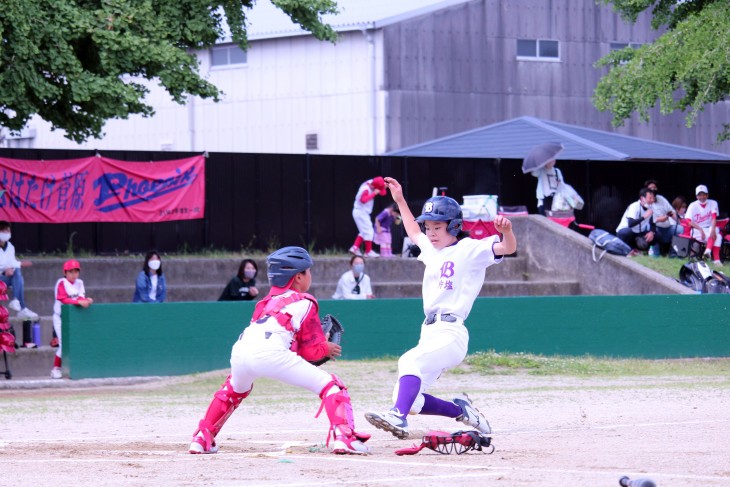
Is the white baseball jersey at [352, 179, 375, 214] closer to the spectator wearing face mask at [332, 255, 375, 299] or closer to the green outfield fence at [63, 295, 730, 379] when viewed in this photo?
the spectator wearing face mask at [332, 255, 375, 299]

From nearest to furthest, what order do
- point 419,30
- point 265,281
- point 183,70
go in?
point 183,70 → point 265,281 → point 419,30

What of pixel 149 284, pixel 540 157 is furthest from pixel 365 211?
pixel 149 284

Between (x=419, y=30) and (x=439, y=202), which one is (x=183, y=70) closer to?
(x=439, y=202)

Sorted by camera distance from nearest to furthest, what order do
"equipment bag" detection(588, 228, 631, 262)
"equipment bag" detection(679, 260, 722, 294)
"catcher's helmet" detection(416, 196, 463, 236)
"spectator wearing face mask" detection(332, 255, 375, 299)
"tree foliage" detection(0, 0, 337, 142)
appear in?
1. "catcher's helmet" detection(416, 196, 463, 236)
2. "tree foliage" detection(0, 0, 337, 142)
3. "spectator wearing face mask" detection(332, 255, 375, 299)
4. "equipment bag" detection(679, 260, 722, 294)
5. "equipment bag" detection(588, 228, 631, 262)

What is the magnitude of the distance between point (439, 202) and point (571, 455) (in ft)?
6.96

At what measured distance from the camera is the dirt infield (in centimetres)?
788

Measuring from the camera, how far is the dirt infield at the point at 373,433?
25.9ft

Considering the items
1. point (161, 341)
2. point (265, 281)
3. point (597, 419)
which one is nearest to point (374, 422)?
point (597, 419)

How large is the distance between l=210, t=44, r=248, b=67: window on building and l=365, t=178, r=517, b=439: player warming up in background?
3127 centimetres

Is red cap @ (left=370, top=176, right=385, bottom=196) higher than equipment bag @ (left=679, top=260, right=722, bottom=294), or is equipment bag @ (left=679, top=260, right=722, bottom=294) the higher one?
red cap @ (left=370, top=176, right=385, bottom=196)

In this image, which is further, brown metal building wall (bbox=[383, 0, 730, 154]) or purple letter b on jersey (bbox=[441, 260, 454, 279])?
brown metal building wall (bbox=[383, 0, 730, 154])

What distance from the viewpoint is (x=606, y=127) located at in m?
41.8

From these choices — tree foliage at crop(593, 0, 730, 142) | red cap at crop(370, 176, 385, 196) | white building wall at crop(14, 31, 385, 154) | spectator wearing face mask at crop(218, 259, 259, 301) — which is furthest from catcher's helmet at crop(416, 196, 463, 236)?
white building wall at crop(14, 31, 385, 154)

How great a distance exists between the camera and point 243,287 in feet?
65.0
